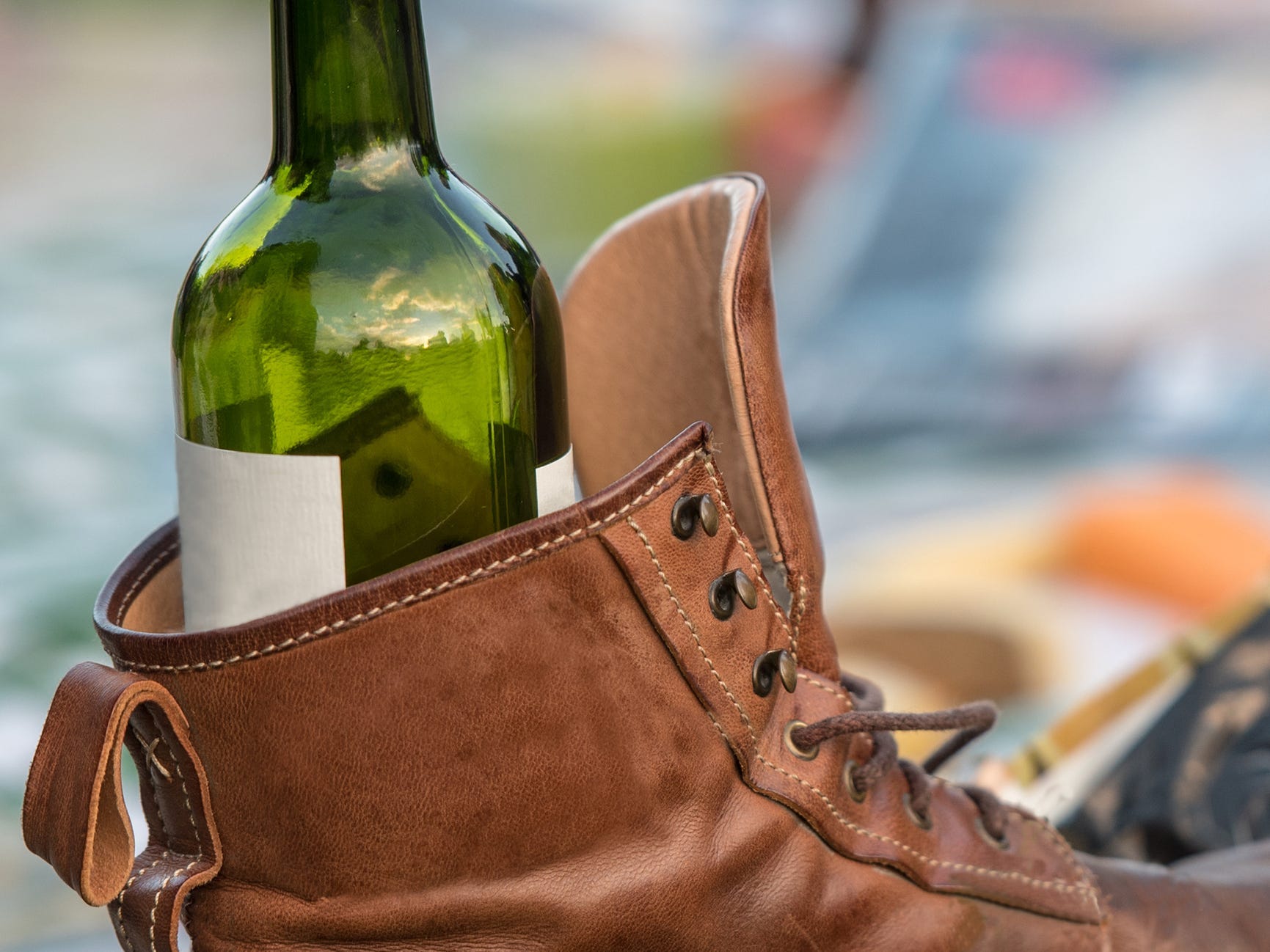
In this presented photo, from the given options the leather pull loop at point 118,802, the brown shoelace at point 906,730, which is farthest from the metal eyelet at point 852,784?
the leather pull loop at point 118,802

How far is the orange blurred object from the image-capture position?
1.94 meters

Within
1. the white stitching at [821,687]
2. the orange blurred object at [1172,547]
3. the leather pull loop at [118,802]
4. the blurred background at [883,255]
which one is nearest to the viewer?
the leather pull loop at [118,802]

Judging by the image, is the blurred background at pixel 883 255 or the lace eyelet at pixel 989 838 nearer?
the lace eyelet at pixel 989 838

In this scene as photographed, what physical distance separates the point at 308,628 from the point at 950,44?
376 cm

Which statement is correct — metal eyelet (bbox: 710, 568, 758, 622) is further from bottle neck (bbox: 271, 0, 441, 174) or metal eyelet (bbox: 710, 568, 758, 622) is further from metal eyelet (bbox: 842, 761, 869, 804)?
bottle neck (bbox: 271, 0, 441, 174)

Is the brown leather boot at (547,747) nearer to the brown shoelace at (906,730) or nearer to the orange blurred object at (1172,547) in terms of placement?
the brown shoelace at (906,730)

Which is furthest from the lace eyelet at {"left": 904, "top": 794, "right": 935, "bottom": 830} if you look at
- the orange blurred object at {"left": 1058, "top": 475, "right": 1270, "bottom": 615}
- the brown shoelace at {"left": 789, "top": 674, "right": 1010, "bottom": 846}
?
the orange blurred object at {"left": 1058, "top": 475, "right": 1270, "bottom": 615}

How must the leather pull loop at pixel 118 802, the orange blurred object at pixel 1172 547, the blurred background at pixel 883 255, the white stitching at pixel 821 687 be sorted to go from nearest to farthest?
the leather pull loop at pixel 118 802
the white stitching at pixel 821 687
the orange blurred object at pixel 1172 547
the blurred background at pixel 883 255

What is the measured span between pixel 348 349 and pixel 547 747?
157 millimetres

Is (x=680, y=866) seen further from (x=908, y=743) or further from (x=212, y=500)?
(x=908, y=743)

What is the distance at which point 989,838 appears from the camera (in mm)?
523

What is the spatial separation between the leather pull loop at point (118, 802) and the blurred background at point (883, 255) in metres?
1.40

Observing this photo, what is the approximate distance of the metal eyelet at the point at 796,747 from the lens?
0.45 metres

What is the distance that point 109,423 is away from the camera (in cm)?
252
